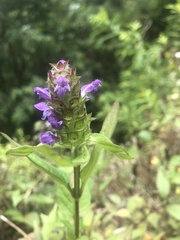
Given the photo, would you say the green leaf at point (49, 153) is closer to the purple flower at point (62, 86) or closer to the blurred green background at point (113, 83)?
the purple flower at point (62, 86)

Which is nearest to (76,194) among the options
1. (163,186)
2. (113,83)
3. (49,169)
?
(49,169)

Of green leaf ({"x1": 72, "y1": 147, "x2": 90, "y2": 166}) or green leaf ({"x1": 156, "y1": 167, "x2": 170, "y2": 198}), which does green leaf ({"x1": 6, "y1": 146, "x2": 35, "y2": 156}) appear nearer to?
green leaf ({"x1": 72, "y1": 147, "x2": 90, "y2": 166})

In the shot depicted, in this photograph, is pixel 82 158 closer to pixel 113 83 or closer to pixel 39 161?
pixel 39 161

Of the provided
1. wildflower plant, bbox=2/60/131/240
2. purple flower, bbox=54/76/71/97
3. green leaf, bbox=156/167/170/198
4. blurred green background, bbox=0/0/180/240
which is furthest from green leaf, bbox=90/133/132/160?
green leaf, bbox=156/167/170/198

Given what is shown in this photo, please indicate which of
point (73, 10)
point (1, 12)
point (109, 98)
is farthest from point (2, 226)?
point (73, 10)

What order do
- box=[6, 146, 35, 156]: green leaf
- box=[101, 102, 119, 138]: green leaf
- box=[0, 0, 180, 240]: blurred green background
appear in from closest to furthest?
1. box=[6, 146, 35, 156]: green leaf
2. box=[101, 102, 119, 138]: green leaf
3. box=[0, 0, 180, 240]: blurred green background

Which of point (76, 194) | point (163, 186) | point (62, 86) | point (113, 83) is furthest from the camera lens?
point (113, 83)

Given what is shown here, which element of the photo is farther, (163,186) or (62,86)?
(163,186)
